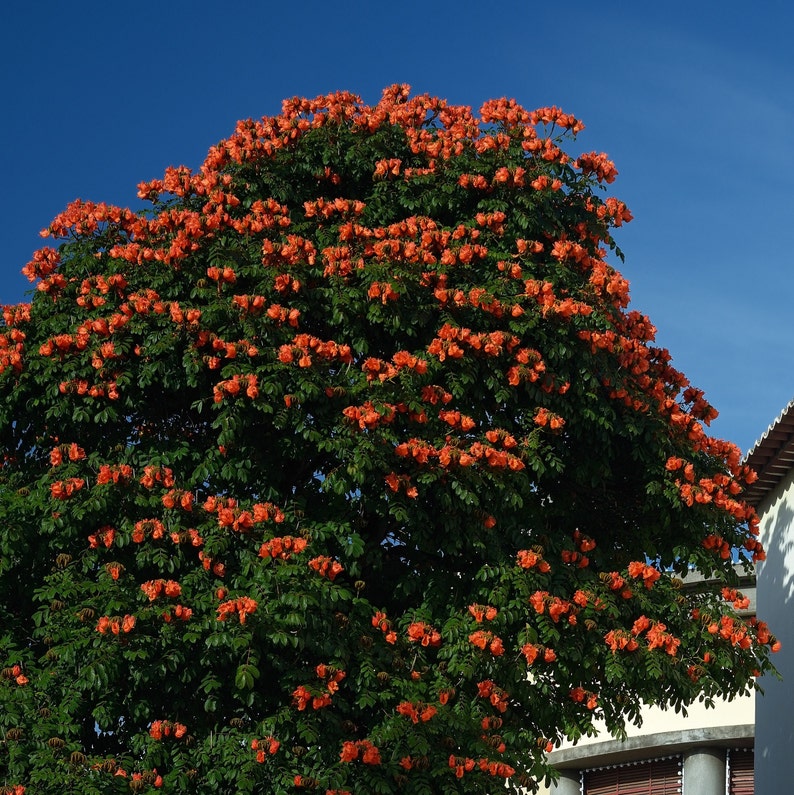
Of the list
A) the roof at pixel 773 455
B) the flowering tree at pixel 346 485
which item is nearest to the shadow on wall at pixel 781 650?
the roof at pixel 773 455

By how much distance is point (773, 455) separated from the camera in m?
19.6

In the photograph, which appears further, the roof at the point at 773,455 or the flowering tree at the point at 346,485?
the roof at the point at 773,455

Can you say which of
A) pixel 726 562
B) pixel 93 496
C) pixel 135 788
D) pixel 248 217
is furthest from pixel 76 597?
pixel 726 562

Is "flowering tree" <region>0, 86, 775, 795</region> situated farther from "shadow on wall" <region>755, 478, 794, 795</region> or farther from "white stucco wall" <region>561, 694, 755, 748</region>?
"white stucco wall" <region>561, 694, 755, 748</region>

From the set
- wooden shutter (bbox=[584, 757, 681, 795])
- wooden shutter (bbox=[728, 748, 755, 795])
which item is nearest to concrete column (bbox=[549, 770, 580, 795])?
wooden shutter (bbox=[584, 757, 681, 795])

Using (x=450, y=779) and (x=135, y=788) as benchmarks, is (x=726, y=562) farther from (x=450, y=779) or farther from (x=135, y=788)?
(x=135, y=788)

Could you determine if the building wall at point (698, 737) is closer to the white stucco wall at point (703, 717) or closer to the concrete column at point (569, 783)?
the white stucco wall at point (703, 717)

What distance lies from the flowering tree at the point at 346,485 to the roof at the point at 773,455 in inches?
109

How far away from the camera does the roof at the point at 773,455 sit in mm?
18500

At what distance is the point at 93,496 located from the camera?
1328 centimetres

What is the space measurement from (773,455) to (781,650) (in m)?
2.82

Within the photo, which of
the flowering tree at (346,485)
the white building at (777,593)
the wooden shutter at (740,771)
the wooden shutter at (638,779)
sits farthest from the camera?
the wooden shutter at (638,779)

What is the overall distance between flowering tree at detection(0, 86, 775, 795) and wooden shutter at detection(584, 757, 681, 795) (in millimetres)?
8022

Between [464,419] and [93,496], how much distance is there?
12.4ft
